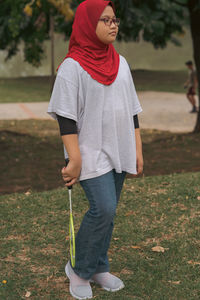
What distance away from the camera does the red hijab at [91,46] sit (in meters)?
3.02

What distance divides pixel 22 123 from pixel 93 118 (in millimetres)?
12075

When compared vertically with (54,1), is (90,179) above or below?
below

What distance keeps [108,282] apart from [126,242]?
100 cm

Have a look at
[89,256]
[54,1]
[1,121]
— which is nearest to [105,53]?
[89,256]

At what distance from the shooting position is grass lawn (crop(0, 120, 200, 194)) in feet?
27.6

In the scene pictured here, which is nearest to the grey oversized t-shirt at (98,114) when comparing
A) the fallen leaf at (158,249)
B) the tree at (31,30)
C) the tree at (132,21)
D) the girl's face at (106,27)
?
the girl's face at (106,27)

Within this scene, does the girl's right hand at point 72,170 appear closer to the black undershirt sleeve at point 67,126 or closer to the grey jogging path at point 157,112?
the black undershirt sleeve at point 67,126

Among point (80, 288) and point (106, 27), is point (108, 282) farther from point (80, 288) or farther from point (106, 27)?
point (106, 27)

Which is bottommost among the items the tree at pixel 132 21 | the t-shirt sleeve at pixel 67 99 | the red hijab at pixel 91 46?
the tree at pixel 132 21

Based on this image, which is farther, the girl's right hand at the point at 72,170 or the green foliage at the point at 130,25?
the green foliage at the point at 130,25

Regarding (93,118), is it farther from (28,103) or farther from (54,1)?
(28,103)

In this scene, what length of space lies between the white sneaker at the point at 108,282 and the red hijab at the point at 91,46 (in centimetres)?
139

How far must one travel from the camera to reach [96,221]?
3.20 metres

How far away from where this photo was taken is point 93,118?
3.12m
